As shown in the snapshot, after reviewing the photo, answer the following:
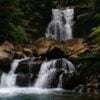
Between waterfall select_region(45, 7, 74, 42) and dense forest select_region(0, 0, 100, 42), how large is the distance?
2.07 ft

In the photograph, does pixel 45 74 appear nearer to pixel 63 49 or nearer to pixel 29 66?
pixel 29 66

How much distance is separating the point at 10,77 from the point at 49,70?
3402 millimetres

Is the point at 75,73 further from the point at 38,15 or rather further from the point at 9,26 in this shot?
the point at 38,15

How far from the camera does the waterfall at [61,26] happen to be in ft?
148

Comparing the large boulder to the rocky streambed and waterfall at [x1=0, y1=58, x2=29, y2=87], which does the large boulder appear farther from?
waterfall at [x1=0, y1=58, x2=29, y2=87]

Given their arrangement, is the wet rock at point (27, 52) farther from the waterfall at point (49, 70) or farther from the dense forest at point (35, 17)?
the waterfall at point (49, 70)

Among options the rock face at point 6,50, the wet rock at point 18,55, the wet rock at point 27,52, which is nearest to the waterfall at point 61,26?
the wet rock at point 27,52

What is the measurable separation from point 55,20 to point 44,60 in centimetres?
1250

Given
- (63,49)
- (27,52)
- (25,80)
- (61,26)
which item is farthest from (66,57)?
(61,26)

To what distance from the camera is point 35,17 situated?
46781 millimetres

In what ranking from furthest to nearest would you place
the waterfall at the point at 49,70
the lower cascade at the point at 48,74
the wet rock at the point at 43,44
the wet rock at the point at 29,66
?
the wet rock at the point at 43,44 → the wet rock at the point at 29,66 → the waterfall at the point at 49,70 → the lower cascade at the point at 48,74

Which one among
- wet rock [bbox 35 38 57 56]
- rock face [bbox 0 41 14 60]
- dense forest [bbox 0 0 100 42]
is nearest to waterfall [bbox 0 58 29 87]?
rock face [bbox 0 41 14 60]

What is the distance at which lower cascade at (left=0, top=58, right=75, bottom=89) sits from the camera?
32.4 meters

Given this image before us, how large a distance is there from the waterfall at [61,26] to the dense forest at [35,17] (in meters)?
0.63
